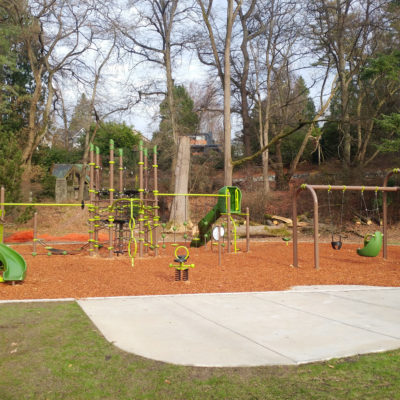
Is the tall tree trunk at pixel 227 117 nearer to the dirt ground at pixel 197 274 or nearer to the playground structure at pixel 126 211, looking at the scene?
the playground structure at pixel 126 211

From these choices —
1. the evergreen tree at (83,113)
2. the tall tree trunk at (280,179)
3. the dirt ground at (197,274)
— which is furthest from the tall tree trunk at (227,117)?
the evergreen tree at (83,113)

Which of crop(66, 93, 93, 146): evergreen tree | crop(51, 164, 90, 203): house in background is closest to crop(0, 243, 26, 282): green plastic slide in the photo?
crop(51, 164, 90, 203): house in background

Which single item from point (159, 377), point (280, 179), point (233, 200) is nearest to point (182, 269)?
point (159, 377)

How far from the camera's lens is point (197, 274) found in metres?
8.84

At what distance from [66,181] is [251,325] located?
998 inches

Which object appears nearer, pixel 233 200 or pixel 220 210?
pixel 233 200

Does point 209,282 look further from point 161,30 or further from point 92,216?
point 161,30

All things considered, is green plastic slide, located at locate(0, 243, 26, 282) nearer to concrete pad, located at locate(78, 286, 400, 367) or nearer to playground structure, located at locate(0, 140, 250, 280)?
concrete pad, located at locate(78, 286, 400, 367)

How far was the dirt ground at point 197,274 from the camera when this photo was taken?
7203mm

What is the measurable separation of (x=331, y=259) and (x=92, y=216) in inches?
270

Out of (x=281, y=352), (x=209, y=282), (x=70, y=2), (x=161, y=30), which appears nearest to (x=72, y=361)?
(x=281, y=352)

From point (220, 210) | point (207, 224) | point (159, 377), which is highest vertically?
point (220, 210)

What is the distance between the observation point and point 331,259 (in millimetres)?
11523

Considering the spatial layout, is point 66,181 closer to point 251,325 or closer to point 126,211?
point 126,211
